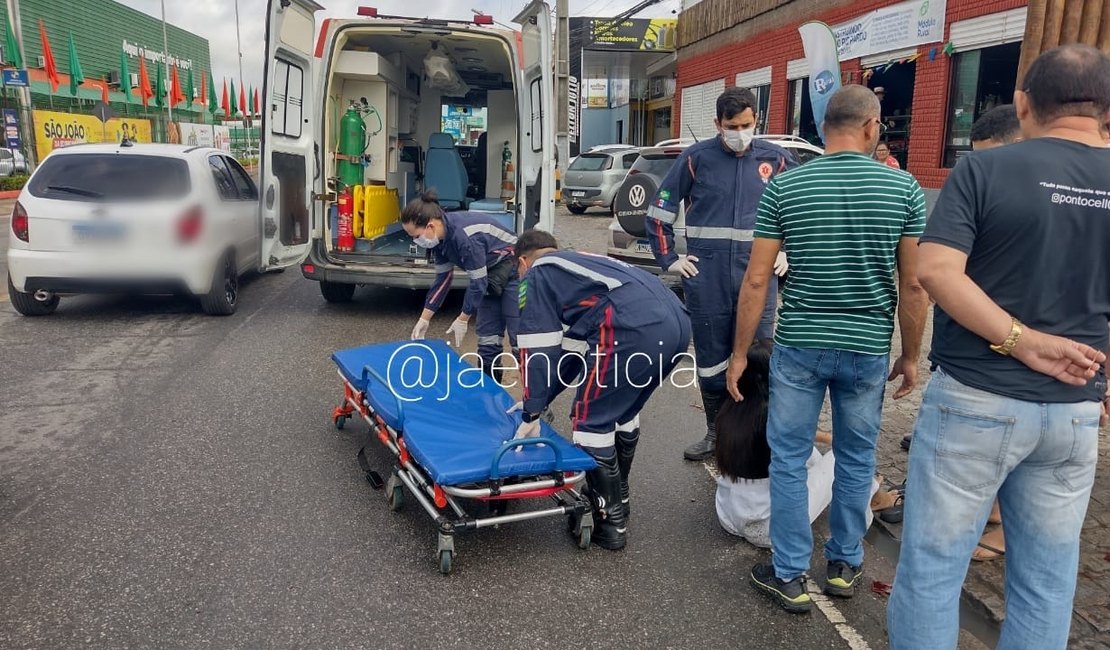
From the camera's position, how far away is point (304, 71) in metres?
7.87

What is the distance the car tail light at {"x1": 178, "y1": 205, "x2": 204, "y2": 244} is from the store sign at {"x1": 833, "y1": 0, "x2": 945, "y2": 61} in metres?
9.25

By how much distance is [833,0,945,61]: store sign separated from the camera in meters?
12.8

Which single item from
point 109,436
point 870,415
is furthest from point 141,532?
point 870,415

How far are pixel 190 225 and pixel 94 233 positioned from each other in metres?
0.78

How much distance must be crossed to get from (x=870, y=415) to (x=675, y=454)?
6.24ft

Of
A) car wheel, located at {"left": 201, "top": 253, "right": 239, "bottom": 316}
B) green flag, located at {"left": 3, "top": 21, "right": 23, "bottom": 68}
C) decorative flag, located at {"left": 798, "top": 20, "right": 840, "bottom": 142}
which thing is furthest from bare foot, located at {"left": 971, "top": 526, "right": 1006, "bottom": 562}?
green flag, located at {"left": 3, "top": 21, "right": 23, "bottom": 68}

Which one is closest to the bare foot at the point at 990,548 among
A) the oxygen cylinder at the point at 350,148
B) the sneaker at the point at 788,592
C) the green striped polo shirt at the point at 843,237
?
the sneaker at the point at 788,592

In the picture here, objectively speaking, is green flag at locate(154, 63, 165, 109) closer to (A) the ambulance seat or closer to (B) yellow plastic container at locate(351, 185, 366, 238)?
(A) the ambulance seat

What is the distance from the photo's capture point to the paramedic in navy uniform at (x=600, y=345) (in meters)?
3.56

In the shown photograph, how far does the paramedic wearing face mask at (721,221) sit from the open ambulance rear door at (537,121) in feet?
11.3

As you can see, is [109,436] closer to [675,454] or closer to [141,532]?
[141,532]

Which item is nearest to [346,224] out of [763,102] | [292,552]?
[292,552]

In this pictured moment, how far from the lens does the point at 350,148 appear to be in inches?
368

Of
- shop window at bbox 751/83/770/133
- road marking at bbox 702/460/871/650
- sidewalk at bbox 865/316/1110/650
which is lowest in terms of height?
road marking at bbox 702/460/871/650
